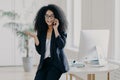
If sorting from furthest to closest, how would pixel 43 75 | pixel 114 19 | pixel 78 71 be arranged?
pixel 114 19
pixel 78 71
pixel 43 75

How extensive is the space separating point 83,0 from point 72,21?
3.48 feet

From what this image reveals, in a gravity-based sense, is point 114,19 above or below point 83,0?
below

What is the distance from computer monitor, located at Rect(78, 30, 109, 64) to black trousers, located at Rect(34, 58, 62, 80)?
2.15 ft

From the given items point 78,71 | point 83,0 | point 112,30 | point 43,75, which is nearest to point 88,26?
point 83,0

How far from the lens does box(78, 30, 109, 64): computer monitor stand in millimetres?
2828

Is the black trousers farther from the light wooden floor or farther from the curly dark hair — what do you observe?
the light wooden floor

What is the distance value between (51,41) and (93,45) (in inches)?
27.7

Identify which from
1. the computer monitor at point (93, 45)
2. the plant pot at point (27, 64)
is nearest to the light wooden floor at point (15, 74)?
the plant pot at point (27, 64)

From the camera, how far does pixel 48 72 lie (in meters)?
2.25

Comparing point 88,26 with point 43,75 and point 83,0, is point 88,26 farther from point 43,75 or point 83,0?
point 43,75

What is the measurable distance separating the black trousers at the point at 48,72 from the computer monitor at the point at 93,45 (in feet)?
2.15

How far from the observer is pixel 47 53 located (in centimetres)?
225

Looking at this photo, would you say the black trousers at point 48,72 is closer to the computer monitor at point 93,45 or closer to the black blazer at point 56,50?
the black blazer at point 56,50

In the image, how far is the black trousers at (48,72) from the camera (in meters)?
2.23
